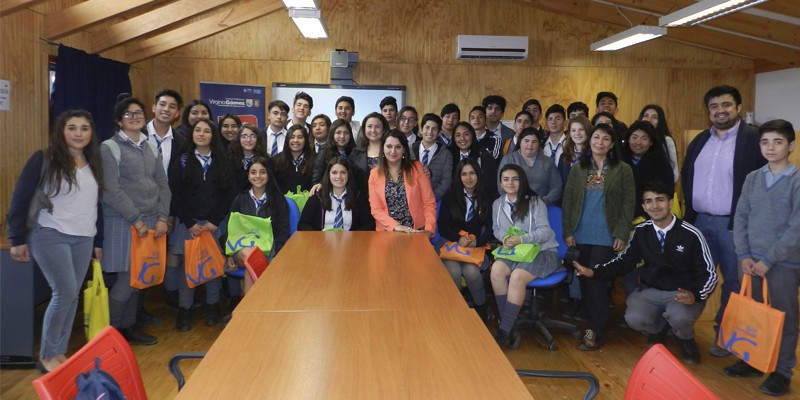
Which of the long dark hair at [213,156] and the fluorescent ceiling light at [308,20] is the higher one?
the fluorescent ceiling light at [308,20]

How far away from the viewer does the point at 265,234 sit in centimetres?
430

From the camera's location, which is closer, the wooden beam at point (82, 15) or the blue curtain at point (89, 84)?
the wooden beam at point (82, 15)

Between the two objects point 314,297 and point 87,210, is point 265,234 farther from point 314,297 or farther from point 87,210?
point 314,297

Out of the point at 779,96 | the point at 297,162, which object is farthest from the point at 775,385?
the point at 779,96

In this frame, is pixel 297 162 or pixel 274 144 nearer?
pixel 297 162

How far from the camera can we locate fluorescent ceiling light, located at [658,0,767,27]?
5.58 meters

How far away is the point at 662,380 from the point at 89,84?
7272 millimetres

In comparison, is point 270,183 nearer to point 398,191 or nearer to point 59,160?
point 398,191

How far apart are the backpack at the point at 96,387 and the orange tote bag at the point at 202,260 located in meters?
3.00

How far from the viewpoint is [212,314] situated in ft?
15.7

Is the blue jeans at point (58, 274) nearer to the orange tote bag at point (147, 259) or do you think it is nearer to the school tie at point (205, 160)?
the orange tote bag at point (147, 259)

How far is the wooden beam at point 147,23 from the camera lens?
7355 mm

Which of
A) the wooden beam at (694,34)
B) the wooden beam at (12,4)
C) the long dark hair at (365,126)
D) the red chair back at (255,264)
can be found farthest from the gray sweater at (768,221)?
the wooden beam at (12,4)

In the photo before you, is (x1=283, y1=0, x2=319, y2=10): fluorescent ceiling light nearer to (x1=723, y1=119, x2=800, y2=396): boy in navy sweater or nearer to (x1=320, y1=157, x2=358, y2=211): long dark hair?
(x1=320, y1=157, x2=358, y2=211): long dark hair
